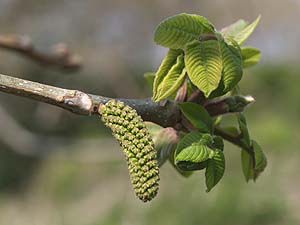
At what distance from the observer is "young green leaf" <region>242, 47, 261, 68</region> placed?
1.01 metres

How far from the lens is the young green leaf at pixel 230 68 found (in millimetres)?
841

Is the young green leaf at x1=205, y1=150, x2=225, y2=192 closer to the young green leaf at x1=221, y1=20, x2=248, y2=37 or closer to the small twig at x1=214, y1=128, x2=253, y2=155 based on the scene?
the small twig at x1=214, y1=128, x2=253, y2=155

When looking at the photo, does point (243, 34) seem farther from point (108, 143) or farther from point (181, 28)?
point (108, 143)

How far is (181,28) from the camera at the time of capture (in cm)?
85

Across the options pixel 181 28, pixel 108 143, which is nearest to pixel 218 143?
Result: pixel 181 28

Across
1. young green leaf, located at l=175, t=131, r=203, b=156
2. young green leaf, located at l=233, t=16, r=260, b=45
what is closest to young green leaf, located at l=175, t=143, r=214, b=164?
young green leaf, located at l=175, t=131, r=203, b=156

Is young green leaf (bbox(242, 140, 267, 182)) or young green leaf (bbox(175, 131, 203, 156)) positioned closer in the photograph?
young green leaf (bbox(175, 131, 203, 156))

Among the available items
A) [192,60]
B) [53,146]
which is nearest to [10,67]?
[53,146]

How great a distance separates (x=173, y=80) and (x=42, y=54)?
38.1 inches

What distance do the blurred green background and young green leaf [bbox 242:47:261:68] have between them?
4.50 ft

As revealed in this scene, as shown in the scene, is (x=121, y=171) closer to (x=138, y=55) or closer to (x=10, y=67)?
(x=10, y=67)

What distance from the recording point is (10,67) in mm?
7047

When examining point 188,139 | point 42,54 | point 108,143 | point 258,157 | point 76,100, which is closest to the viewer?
point 76,100

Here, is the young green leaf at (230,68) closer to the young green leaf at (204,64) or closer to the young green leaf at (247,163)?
the young green leaf at (204,64)
